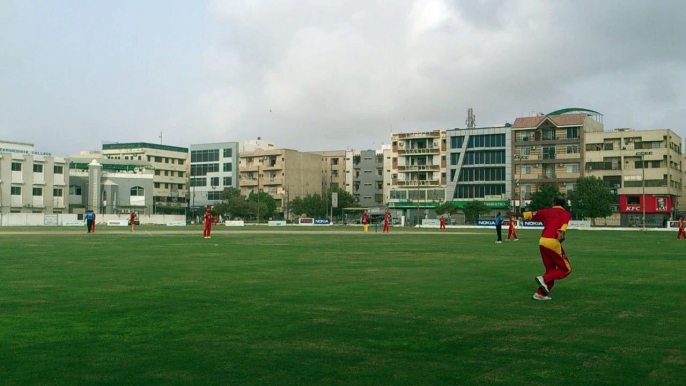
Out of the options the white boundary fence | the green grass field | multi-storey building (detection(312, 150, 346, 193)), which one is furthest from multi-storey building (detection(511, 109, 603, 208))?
the green grass field

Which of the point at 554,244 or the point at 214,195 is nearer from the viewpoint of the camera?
the point at 554,244

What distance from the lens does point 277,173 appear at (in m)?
151

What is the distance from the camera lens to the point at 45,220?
90750 mm

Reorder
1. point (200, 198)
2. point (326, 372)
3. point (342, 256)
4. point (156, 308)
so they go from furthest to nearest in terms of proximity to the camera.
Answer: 1. point (200, 198)
2. point (342, 256)
3. point (156, 308)
4. point (326, 372)

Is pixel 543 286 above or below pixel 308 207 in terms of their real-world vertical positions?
below

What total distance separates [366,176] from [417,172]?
2749 centimetres

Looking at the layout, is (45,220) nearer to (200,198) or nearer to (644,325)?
(200,198)

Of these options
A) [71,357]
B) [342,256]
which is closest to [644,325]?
[71,357]

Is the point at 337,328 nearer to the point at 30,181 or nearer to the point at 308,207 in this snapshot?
the point at 30,181

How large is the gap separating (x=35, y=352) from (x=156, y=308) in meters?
3.58

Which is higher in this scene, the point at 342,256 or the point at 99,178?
the point at 99,178

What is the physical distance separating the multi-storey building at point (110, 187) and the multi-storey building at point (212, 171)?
2005cm

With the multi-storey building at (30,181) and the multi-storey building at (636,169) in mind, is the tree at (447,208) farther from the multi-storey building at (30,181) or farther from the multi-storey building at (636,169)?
the multi-storey building at (30,181)

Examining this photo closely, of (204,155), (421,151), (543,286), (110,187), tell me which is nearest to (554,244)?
(543,286)
